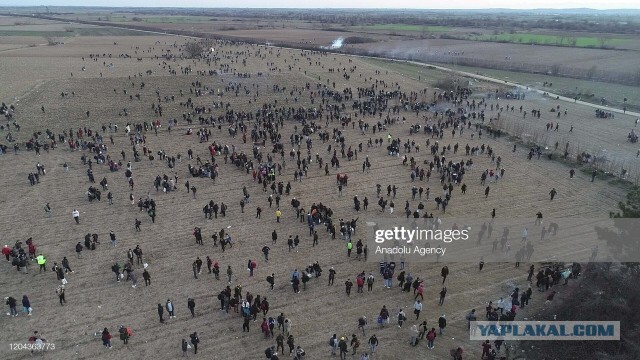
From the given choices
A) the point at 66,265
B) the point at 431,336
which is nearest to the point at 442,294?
the point at 431,336

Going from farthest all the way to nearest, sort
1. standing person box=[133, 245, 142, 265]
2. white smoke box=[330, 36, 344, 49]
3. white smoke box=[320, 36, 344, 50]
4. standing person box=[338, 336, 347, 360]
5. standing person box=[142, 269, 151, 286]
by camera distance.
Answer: white smoke box=[330, 36, 344, 49] → white smoke box=[320, 36, 344, 50] → standing person box=[133, 245, 142, 265] → standing person box=[142, 269, 151, 286] → standing person box=[338, 336, 347, 360]

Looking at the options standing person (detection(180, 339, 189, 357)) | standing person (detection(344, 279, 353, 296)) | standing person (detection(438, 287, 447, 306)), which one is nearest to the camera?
standing person (detection(180, 339, 189, 357))

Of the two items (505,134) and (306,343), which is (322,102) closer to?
(505,134)

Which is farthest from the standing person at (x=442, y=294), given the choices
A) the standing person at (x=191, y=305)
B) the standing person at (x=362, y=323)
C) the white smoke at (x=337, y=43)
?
the white smoke at (x=337, y=43)

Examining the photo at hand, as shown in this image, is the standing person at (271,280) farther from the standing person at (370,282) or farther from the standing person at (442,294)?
the standing person at (442,294)

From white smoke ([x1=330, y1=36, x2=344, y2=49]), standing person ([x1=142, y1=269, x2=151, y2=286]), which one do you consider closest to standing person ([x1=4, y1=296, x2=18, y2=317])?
standing person ([x1=142, y1=269, x2=151, y2=286])

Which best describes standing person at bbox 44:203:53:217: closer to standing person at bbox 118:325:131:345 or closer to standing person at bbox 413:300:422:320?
standing person at bbox 118:325:131:345

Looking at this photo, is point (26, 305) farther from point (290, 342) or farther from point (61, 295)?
point (290, 342)

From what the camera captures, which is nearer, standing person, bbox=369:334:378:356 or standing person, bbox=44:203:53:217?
standing person, bbox=369:334:378:356
